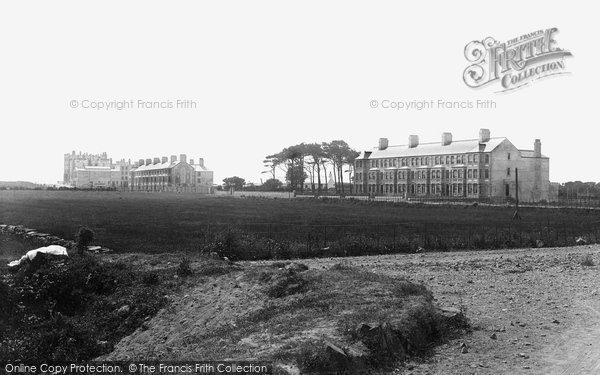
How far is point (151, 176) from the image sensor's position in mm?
171000

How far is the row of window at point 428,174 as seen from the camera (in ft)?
303

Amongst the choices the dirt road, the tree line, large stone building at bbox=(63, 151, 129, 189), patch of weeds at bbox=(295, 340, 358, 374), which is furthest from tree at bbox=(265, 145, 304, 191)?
patch of weeds at bbox=(295, 340, 358, 374)

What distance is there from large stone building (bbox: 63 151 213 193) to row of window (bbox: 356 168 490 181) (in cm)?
4279

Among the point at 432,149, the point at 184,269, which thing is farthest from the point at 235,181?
the point at 184,269

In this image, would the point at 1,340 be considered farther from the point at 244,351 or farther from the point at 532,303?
the point at 532,303

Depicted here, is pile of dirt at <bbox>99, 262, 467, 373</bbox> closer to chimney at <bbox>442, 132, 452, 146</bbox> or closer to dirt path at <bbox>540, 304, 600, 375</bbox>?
dirt path at <bbox>540, 304, 600, 375</bbox>

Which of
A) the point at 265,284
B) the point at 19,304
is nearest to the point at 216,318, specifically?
the point at 265,284

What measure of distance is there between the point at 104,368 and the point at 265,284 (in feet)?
17.3

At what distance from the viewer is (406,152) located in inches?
4397

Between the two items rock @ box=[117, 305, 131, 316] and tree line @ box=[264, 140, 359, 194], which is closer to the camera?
rock @ box=[117, 305, 131, 316]

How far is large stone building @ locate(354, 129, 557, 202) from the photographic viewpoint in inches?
3561

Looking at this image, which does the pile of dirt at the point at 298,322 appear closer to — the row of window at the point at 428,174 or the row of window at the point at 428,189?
the row of window at the point at 428,174

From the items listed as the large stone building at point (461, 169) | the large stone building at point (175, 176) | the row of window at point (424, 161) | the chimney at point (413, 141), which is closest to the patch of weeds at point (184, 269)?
the large stone building at point (461, 169)

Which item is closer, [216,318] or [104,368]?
[104,368]
